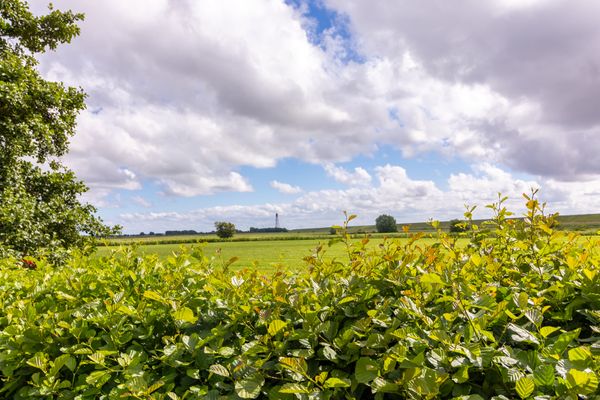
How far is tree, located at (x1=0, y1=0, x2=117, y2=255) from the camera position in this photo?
11438 millimetres

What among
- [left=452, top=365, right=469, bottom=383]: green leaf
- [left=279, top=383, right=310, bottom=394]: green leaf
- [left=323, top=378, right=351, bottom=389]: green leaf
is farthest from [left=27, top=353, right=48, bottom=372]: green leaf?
[left=452, top=365, right=469, bottom=383]: green leaf

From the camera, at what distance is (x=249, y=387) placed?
6.18ft

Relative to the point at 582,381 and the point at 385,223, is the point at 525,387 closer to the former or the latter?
the point at 582,381

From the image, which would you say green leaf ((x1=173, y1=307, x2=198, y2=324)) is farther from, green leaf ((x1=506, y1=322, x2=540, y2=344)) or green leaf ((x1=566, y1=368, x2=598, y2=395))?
green leaf ((x1=566, y1=368, x2=598, y2=395))

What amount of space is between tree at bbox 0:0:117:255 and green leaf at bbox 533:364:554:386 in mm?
12927

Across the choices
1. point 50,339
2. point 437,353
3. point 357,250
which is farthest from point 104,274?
point 437,353

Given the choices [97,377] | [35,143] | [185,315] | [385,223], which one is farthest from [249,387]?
[385,223]

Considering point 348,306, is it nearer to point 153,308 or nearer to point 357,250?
point 357,250

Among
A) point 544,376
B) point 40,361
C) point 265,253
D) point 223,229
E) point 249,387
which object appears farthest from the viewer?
point 223,229

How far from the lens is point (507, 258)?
3344mm

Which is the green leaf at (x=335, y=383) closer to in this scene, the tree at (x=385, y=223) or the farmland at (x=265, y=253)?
the farmland at (x=265, y=253)

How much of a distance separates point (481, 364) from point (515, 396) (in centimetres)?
24

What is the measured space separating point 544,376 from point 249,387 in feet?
4.38

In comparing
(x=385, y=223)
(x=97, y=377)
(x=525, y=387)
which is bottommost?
(x=97, y=377)
